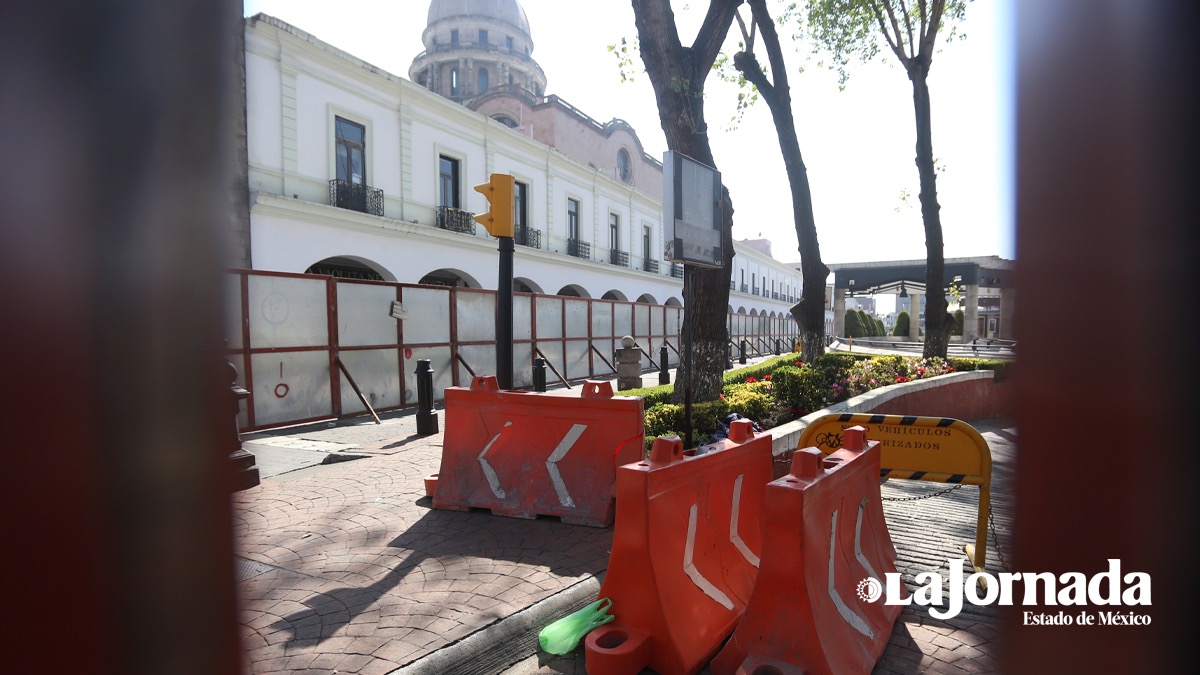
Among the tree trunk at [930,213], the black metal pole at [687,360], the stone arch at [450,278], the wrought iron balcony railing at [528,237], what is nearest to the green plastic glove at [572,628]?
the black metal pole at [687,360]

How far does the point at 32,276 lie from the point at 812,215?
12.2m

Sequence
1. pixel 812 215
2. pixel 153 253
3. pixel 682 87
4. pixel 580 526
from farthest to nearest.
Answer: pixel 812 215, pixel 682 87, pixel 580 526, pixel 153 253

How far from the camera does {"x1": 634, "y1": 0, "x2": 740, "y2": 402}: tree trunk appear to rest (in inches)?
294

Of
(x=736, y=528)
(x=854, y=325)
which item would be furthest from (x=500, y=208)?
(x=854, y=325)

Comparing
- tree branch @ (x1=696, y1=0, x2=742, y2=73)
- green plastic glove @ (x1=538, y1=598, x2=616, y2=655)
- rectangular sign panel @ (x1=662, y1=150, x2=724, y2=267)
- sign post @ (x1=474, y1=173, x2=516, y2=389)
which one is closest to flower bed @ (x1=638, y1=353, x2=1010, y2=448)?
sign post @ (x1=474, y1=173, x2=516, y2=389)

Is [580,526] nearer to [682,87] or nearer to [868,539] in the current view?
[868,539]

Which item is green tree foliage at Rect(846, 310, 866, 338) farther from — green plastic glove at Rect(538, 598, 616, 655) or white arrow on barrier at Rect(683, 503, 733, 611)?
green plastic glove at Rect(538, 598, 616, 655)

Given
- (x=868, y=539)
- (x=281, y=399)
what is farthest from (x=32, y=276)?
(x=281, y=399)

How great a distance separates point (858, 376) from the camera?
9.33 m

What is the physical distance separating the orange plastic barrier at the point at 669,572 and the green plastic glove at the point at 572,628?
46 millimetres

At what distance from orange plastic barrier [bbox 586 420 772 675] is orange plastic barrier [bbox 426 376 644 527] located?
4.65 feet

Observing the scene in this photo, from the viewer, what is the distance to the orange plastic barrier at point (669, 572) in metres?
2.85

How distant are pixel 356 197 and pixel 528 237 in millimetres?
7810

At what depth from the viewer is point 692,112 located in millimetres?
7555
